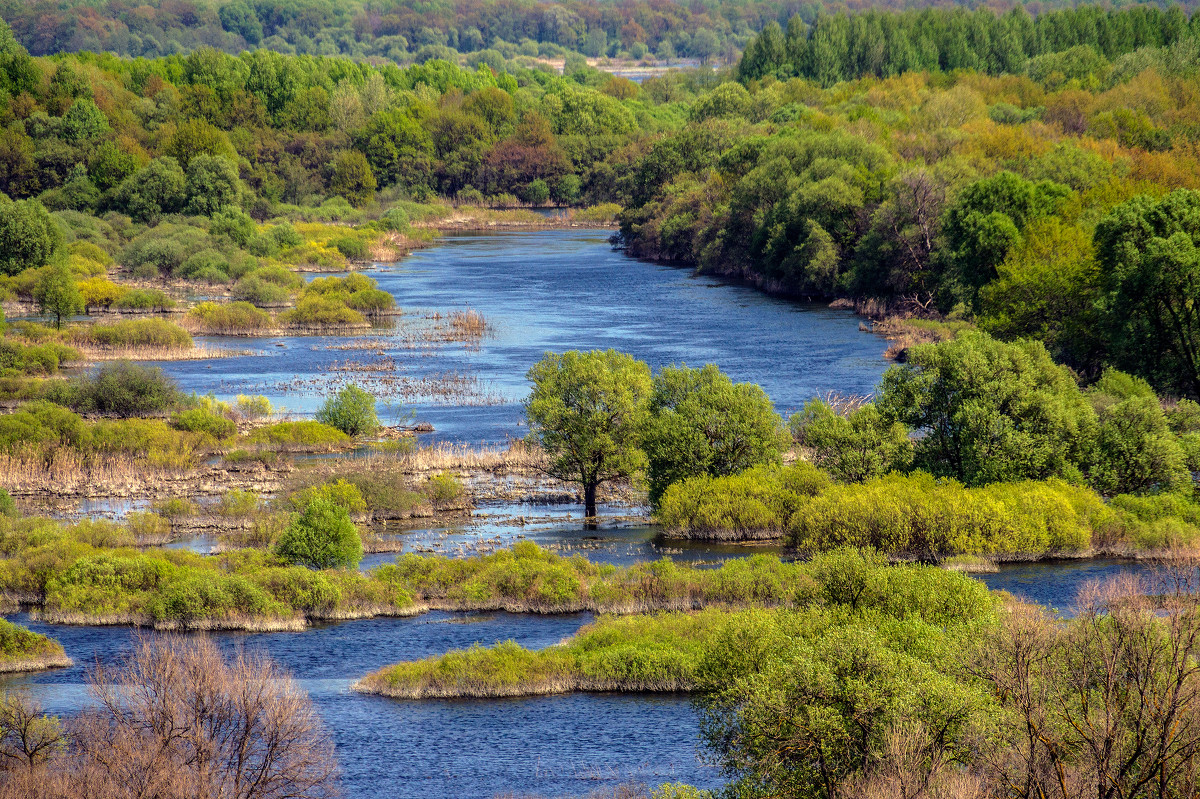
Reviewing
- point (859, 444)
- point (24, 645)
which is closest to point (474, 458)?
point (859, 444)

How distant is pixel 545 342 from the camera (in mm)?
97125

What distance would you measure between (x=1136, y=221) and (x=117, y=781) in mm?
61899

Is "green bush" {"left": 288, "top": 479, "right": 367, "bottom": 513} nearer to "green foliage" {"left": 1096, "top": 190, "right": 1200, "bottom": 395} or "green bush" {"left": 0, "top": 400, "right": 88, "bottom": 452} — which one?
"green bush" {"left": 0, "top": 400, "right": 88, "bottom": 452}

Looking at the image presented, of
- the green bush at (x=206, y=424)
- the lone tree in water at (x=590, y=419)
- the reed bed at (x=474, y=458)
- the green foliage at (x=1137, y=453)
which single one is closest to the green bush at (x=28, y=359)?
the green bush at (x=206, y=424)

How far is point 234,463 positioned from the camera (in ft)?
209

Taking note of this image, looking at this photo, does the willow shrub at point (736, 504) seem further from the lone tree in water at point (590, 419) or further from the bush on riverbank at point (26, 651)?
the bush on riverbank at point (26, 651)

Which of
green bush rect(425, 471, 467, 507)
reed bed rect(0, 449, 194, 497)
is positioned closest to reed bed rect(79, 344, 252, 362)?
reed bed rect(0, 449, 194, 497)

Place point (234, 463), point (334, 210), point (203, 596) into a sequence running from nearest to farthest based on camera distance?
1. point (203, 596)
2. point (234, 463)
3. point (334, 210)

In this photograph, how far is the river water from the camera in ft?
115

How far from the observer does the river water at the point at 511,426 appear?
3491cm

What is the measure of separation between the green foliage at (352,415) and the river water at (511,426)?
3.59m

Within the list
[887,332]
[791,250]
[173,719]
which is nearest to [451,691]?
[173,719]

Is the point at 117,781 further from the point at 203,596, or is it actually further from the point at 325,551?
the point at 325,551

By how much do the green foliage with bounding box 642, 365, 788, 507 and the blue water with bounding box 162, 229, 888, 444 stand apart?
42.7 ft
